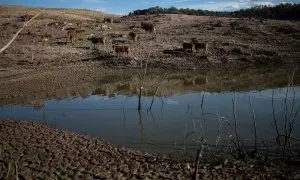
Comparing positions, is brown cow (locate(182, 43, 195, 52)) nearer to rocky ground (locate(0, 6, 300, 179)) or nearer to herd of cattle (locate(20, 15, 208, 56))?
herd of cattle (locate(20, 15, 208, 56))

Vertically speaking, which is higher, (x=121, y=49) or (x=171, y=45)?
(x=171, y=45)

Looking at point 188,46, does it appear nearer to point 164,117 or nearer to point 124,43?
point 124,43

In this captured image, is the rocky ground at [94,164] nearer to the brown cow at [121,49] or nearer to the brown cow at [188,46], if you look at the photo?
the brown cow at [121,49]

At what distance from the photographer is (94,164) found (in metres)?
8.74

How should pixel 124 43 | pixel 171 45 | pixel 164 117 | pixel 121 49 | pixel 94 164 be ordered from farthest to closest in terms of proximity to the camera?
pixel 124 43
pixel 171 45
pixel 121 49
pixel 164 117
pixel 94 164

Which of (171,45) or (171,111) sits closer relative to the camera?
(171,111)

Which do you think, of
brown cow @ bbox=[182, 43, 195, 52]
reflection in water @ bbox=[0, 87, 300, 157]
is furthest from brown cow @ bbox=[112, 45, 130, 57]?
reflection in water @ bbox=[0, 87, 300, 157]

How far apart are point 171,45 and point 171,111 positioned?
15.5 m

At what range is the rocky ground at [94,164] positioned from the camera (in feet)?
26.0

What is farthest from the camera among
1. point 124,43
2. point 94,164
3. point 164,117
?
point 124,43

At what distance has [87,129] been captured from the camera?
39.8 ft

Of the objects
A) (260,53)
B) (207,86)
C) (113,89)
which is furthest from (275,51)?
(113,89)

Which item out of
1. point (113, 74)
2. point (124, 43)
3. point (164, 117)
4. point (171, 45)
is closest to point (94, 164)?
point (164, 117)

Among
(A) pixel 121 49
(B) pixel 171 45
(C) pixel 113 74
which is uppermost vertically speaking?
(B) pixel 171 45
